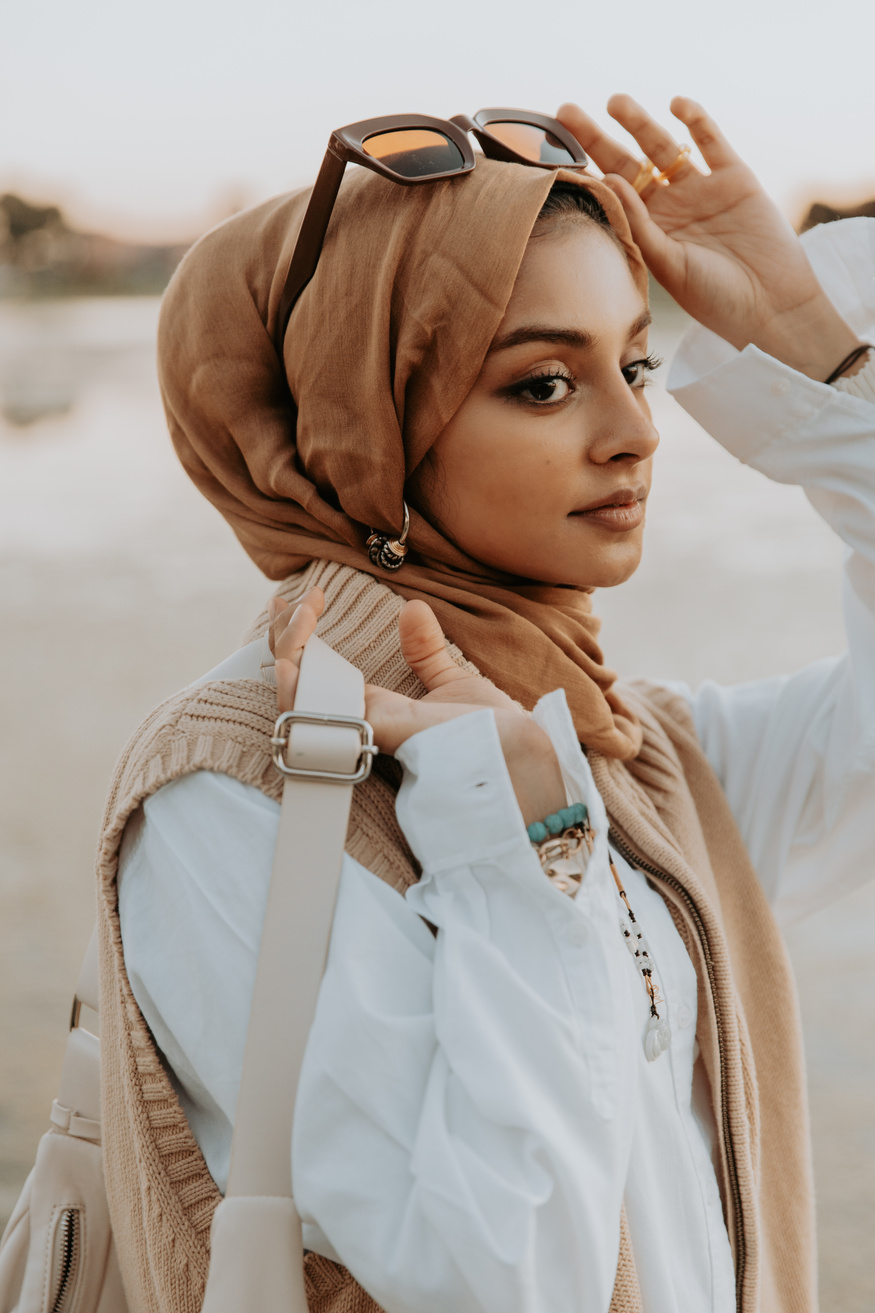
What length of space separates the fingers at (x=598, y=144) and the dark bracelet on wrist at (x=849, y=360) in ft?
1.32

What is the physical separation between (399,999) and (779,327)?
1135 mm

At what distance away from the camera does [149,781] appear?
105 centimetres

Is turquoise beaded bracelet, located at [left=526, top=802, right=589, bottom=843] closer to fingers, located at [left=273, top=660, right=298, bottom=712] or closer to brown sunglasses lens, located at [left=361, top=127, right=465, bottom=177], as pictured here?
fingers, located at [left=273, top=660, right=298, bottom=712]

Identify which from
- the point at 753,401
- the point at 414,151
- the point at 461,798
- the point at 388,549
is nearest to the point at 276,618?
the point at 388,549

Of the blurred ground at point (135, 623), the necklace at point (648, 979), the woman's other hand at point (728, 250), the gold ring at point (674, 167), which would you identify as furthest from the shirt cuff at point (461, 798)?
the blurred ground at point (135, 623)

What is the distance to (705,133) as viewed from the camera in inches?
62.9

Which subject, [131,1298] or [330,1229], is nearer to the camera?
[330,1229]

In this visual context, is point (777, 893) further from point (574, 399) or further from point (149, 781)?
point (149, 781)

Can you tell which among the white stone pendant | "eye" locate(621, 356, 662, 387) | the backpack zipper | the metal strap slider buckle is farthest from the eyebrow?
the backpack zipper

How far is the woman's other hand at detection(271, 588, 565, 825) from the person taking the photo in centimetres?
103

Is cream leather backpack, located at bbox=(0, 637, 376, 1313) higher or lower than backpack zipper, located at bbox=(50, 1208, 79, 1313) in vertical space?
higher

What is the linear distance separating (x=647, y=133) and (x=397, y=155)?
58cm

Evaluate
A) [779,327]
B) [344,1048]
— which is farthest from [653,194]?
[344,1048]

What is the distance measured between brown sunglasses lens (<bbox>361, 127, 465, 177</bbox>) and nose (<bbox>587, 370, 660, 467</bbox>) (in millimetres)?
301
